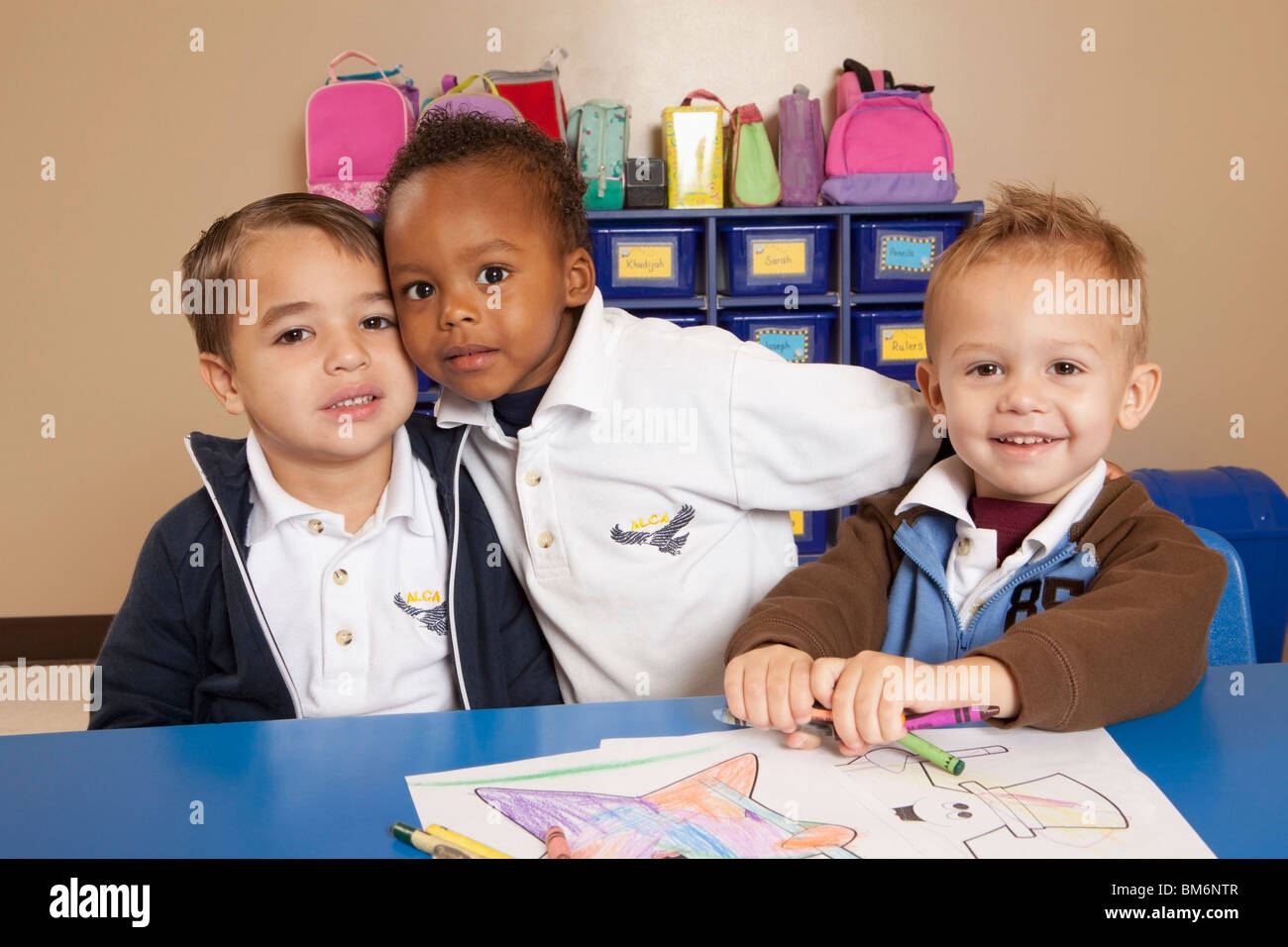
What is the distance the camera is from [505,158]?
3.84ft

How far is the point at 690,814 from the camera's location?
667 mm

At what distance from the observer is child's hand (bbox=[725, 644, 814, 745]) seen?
764 mm

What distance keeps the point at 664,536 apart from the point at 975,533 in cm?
35

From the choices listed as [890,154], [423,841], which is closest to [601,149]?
A: [890,154]

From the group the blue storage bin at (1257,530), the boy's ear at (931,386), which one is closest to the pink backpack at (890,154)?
the blue storage bin at (1257,530)

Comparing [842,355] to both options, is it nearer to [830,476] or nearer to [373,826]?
[830,476]

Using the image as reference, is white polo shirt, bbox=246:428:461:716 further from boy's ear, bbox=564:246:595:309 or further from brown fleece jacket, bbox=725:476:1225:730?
brown fleece jacket, bbox=725:476:1225:730

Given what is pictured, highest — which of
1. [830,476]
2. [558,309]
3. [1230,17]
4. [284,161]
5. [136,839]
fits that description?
[1230,17]

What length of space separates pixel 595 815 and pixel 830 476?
57cm

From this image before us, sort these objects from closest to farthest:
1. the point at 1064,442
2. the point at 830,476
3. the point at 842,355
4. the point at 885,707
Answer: the point at 885,707
the point at 1064,442
the point at 830,476
the point at 842,355

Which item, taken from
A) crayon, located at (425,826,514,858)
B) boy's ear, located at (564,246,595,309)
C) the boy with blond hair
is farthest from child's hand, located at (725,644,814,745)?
boy's ear, located at (564,246,595,309)

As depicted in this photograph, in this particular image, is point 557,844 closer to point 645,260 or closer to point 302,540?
point 302,540
